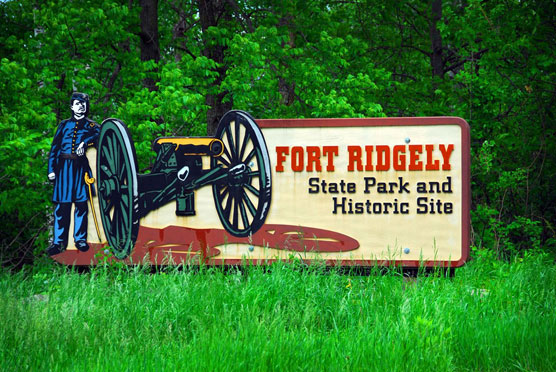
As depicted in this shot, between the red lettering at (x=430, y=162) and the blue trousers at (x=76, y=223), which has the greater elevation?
the red lettering at (x=430, y=162)

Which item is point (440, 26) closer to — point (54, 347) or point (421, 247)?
point (421, 247)

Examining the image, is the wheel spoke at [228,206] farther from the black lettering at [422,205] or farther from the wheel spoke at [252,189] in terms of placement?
the black lettering at [422,205]

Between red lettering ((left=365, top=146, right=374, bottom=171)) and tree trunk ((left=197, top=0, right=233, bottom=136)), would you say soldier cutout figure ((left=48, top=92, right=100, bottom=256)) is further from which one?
tree trunk ((left=197, top=0, right=233, bottom=136))

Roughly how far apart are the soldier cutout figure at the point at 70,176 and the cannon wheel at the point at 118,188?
238 millimetres

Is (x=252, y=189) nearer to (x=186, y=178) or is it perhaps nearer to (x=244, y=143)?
(x=244, y=143)

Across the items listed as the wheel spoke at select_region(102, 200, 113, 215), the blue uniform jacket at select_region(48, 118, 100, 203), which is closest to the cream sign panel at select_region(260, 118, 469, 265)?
the wheel spoke at select_region(102, 200, 113, 215)

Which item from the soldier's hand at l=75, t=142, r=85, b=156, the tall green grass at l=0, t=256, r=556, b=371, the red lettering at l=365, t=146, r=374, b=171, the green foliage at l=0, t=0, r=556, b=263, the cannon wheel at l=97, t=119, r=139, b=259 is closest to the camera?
the tall green grass at l=0, t=256, r=556, b=371

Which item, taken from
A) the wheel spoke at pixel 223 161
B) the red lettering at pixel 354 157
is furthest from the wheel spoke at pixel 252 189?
the red lettering at pixel 354 157

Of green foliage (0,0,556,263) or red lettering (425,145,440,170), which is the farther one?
green foliage (0,0,556,263)

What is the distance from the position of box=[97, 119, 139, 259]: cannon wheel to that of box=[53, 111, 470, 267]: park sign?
0.05ft

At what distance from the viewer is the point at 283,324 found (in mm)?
6375

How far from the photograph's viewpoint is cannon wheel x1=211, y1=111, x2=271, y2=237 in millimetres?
8992

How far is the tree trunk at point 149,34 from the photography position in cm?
1510

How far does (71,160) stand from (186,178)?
1694 mm
